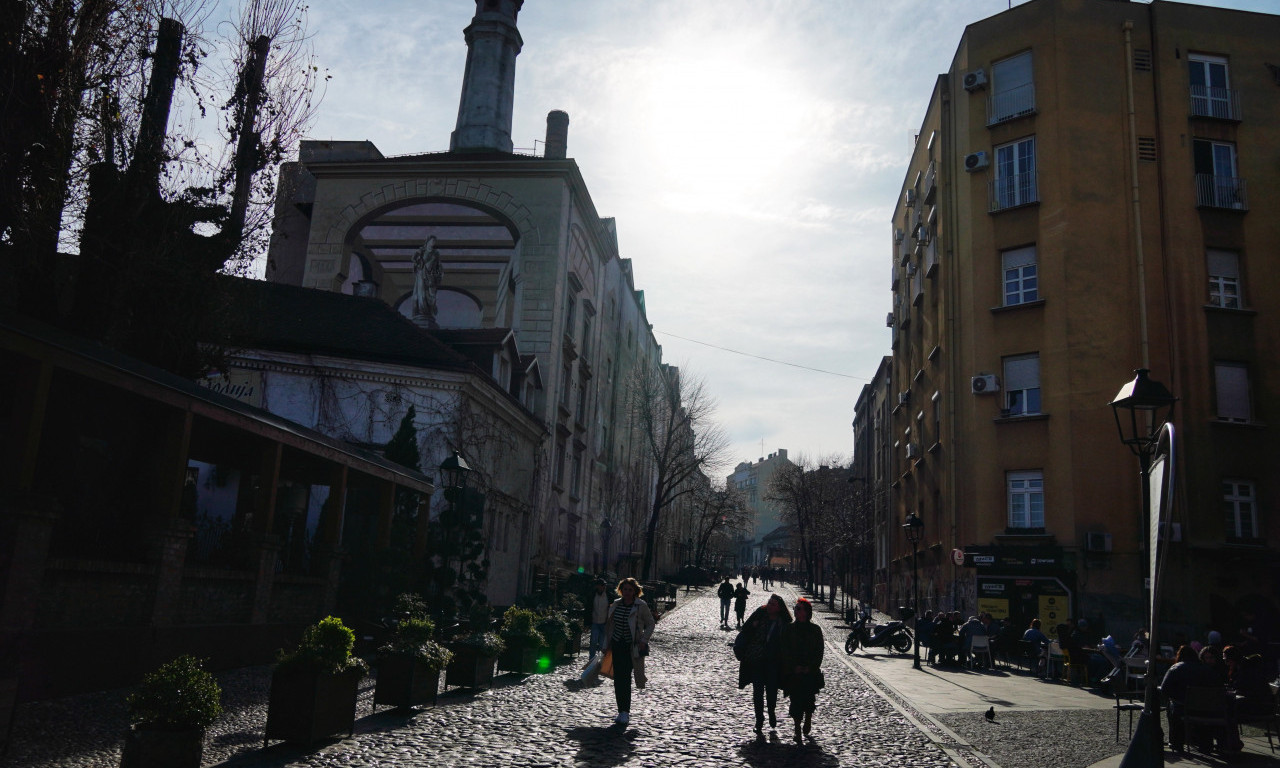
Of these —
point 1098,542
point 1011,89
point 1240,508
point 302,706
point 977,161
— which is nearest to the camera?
point 302,706

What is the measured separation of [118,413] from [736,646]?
10047 mm

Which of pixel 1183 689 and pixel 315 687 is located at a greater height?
pixel 1183 689

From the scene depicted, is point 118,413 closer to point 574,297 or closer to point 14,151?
point 14,151

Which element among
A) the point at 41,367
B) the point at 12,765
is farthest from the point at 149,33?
the point at 12,765

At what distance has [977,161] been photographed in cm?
2981

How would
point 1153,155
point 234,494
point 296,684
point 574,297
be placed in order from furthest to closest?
point 574,297
point 1153,155
point 234,494
point 296,684

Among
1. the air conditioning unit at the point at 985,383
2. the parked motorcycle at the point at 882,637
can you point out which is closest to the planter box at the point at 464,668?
the parked motorcycle at the point at 882,637

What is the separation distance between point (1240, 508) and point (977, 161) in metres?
12.1

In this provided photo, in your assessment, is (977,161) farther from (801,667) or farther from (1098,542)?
(801,667)

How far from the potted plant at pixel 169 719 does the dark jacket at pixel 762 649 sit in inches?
247

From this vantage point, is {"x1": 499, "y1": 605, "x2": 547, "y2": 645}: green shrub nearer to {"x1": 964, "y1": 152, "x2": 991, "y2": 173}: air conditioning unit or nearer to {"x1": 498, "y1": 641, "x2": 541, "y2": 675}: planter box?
{"x1": 498, "y1": 641, "x2": 541, "y2": 675}: planter box

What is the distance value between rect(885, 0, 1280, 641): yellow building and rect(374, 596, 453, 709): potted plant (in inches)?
753

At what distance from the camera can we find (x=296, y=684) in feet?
30.0

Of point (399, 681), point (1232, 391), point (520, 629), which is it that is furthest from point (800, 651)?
point (1232, 391)
